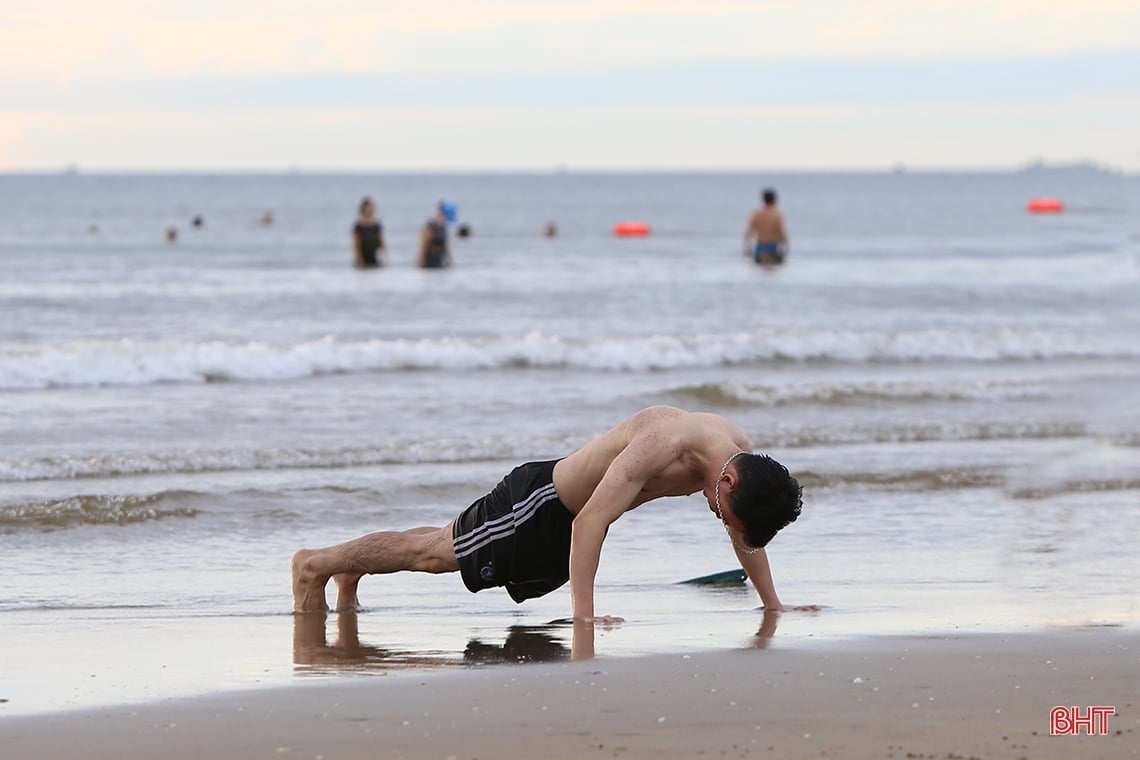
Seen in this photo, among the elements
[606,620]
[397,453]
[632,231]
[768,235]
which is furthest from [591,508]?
[632,231]

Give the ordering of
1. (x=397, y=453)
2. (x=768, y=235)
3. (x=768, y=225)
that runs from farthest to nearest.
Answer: (x=768, y=235), (x=768, y=225), (x=397, y=453)

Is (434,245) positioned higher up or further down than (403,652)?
higher up

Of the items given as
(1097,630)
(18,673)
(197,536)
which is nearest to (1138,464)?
(1097,630)

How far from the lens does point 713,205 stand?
255 feet

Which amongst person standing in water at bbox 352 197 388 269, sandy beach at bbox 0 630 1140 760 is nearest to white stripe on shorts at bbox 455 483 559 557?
sandy beach at bbox 0 630 1140 760

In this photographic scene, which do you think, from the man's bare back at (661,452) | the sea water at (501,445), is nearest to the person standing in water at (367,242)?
the sea water at (501,445)

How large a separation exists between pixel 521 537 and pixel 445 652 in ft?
1.67

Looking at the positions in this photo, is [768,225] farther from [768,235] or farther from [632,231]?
[632,231]

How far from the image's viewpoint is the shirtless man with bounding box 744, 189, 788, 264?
29.2 meters

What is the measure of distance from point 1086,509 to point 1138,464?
6.26ft

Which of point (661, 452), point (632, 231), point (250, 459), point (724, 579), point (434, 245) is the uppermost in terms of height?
point (632, 231)

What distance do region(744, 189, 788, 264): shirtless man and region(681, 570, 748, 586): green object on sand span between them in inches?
890

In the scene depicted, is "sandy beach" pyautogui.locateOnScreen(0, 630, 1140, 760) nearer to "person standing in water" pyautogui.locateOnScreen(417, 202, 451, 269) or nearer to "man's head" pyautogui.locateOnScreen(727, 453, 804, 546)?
"man's head" pyautogui.locateOnScreen(727, 453, 804, 546)

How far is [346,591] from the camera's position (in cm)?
607
